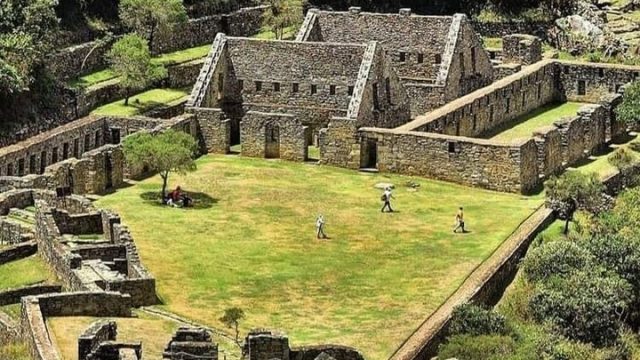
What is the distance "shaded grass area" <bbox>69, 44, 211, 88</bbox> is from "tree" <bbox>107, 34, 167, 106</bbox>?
1126mm

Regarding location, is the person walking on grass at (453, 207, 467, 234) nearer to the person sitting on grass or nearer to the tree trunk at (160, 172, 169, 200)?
the person sitting on grass

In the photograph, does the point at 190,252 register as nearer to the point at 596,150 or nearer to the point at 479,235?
the point at 479,235

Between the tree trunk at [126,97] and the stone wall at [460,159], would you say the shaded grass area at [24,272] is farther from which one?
the tree trunk at [126,97]

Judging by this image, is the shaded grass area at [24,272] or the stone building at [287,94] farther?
the stone building at [287,94]

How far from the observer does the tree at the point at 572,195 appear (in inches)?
2936

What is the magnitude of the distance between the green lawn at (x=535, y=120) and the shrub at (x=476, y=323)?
2907 centimetres

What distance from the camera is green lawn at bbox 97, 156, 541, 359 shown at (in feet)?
199

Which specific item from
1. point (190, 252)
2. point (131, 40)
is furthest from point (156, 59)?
point (190, 252)

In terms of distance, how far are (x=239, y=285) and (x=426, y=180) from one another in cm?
1969

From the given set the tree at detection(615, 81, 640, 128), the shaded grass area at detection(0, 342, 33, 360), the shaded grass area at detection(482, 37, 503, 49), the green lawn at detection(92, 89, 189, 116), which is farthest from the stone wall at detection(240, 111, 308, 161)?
the shaded grass area at detection(0, 342, 33, 360)

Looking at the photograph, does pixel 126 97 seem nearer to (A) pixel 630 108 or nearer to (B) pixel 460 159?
(B) pixel 460 159

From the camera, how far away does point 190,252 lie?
68.3 metres

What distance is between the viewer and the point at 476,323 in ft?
188

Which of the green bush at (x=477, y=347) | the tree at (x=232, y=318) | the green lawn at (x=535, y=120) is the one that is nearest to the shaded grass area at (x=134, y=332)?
the tree at (x=232, y=318)
